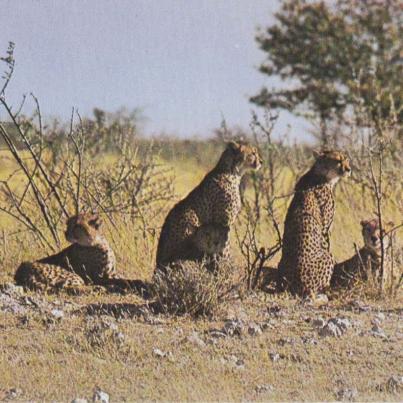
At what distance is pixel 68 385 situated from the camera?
449 centimetres

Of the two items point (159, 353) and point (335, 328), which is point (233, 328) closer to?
point (335, 328)

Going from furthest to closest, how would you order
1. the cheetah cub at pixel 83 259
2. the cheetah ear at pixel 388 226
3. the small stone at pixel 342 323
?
the cheetah ear at pixel 388 226 → the cheetah cub at pixel 83 259 → the small stone at pixel 342 323

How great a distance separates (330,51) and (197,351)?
47.1 ft

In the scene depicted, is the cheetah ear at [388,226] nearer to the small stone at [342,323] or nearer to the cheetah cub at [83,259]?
the small stone at [342,323]

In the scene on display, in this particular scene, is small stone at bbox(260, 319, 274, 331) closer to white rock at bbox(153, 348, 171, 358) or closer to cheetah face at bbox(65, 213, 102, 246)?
white rock at bbox(153, 348, 171, 358)

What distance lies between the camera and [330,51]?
18859mm

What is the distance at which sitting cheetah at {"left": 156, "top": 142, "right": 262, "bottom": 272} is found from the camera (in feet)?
23.6

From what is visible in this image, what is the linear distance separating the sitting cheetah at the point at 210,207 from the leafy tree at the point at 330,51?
35.0 feet

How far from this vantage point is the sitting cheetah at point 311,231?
694cm

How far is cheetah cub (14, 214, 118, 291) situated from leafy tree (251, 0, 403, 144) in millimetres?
11167

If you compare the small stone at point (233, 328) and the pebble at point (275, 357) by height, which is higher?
the small stone at point (233, 328)

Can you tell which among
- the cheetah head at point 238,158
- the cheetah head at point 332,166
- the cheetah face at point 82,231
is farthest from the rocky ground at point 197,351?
the cheetah head at point 238,158

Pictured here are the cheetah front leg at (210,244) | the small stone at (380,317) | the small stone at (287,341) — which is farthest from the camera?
the cheetah front leg at (210,244)

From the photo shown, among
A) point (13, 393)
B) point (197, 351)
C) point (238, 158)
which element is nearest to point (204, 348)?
point (197, 351)
